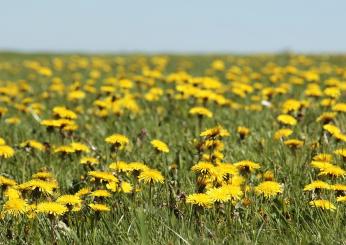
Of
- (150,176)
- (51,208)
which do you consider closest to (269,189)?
(150,176)

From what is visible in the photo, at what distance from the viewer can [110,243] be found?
2596mm

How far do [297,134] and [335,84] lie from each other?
124 centimetres

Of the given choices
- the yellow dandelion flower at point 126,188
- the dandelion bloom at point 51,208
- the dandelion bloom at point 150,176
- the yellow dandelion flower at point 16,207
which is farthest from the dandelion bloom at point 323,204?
the yellow dandelion flower at point 16,207

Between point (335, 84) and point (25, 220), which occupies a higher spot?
point (335, 84)

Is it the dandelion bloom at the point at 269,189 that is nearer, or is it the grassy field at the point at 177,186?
the grassy field at the point at 177,186

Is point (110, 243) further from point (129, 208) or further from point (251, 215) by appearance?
point (251, 215)

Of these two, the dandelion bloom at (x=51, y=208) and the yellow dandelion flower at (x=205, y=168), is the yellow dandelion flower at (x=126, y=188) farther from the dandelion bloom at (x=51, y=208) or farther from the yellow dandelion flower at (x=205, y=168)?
the dandelion bloom at (x=51, y=208)

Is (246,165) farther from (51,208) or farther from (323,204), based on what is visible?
(51,208)

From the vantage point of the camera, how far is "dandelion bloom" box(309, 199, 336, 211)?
8.93 feet

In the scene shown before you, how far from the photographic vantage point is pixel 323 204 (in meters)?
2.74

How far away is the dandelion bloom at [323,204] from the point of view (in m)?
2.72

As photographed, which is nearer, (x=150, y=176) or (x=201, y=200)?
(x=201, y=200)

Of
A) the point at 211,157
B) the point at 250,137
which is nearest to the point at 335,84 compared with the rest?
the point at 250,137

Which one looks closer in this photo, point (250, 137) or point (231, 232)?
point (231, 232)
